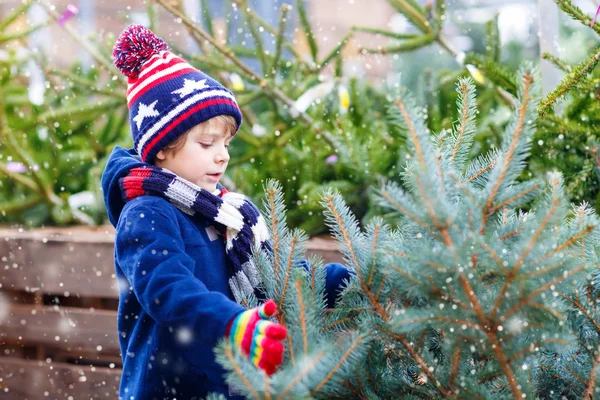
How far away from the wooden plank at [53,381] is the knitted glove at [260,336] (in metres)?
1.88

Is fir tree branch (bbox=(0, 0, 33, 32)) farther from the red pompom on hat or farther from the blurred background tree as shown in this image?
the red pompom on hat

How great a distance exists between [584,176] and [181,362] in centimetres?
125

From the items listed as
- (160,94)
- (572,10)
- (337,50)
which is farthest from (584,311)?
(337,50)

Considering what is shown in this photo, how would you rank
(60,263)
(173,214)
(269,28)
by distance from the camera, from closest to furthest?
(173,214), (60,263), (269,28)

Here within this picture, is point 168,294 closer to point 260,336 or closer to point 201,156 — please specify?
point 260,336

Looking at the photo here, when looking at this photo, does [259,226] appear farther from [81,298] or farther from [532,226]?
[81,298]

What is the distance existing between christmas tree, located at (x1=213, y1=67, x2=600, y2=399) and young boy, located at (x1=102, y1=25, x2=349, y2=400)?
8.5 inches

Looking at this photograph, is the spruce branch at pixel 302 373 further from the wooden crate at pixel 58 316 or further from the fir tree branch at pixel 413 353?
the wooden crate at pixel 58 316

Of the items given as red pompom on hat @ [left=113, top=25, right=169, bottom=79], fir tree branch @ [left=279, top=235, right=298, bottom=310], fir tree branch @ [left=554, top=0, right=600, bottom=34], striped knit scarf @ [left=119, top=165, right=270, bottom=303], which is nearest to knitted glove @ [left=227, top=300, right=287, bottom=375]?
fir tree branch @ [left=279, top=235, right=298, bottom=310]

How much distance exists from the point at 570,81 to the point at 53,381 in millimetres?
2513

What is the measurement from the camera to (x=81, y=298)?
297cm

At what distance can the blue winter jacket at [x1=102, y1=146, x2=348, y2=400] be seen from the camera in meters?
1.23

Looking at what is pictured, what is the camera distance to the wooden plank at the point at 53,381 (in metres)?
2.89

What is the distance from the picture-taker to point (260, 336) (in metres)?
1.12
